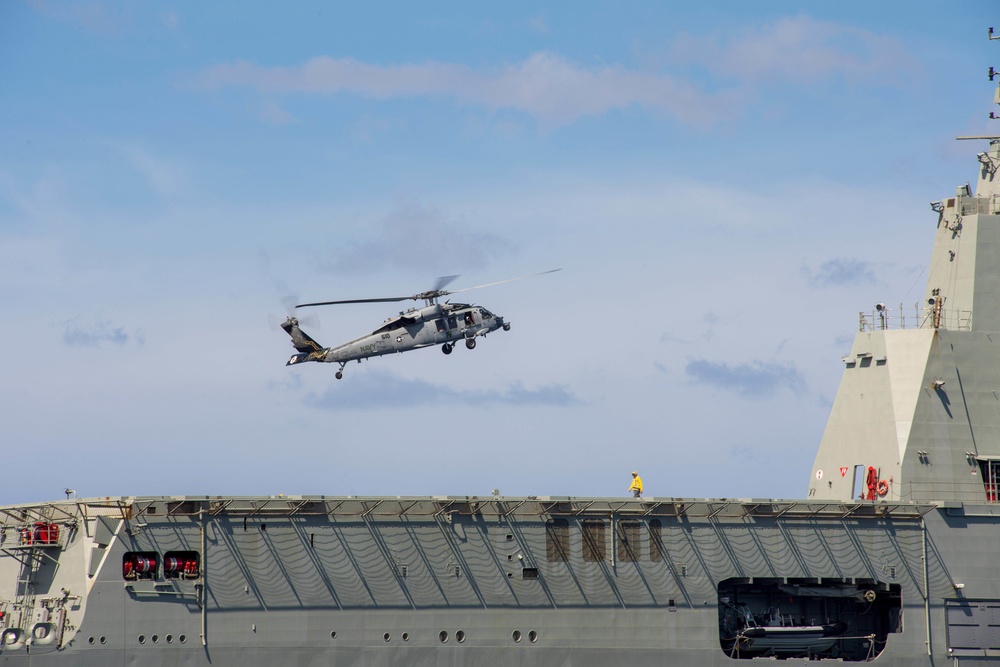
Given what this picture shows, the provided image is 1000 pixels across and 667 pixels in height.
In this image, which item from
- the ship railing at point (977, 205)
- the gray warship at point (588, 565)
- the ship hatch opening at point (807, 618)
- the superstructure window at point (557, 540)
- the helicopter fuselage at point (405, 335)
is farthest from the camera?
the helicopter fuselage at point (405, 335)

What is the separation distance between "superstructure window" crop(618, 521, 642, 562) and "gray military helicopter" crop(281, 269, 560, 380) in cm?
1206

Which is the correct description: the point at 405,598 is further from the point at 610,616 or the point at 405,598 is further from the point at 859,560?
the point at 859,560

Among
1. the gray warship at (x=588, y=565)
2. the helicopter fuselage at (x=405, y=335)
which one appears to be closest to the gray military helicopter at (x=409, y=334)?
the helicopter fuselage at (x=405, y=335)

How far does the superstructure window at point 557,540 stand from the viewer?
39750 mm

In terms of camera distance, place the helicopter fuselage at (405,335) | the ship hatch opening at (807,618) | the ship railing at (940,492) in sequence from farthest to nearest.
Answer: the helicopter fuselage at (405,335) → the ship railing at (940,492) → the ship hatch opening at (807,618)

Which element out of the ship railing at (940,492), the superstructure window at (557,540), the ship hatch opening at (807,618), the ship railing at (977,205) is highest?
the ship railing at (977,205)

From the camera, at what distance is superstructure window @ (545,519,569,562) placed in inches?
1565

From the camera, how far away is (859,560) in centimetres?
4116

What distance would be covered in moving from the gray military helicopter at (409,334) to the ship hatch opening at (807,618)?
46.6 feet

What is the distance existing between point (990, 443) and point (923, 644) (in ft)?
21.7

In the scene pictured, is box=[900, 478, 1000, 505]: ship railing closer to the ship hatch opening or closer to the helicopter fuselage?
the ship hatch opening

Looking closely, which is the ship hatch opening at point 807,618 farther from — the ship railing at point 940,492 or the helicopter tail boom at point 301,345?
the helicopter tail boom at point 301,345

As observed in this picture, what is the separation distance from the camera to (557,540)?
39.8 meters

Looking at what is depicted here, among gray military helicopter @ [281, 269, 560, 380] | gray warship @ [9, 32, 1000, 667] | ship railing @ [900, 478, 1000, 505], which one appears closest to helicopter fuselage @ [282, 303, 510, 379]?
gray military helicopter @ [281, 269, 560, 380]
